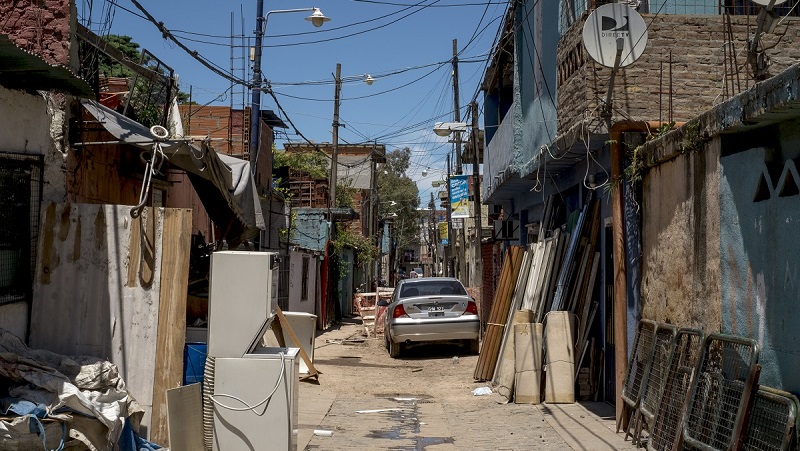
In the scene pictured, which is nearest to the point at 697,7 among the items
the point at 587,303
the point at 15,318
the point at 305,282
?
the point at 587,303

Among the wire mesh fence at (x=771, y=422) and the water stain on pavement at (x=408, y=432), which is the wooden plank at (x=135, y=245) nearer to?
the water stain on pavement at (x=408, y=432)

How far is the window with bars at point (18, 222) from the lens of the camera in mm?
6594

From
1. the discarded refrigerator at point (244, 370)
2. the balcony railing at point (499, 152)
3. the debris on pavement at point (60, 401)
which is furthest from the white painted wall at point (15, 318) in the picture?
the balcony railing at point (499, 152)

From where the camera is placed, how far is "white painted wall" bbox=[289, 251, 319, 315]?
901 inches

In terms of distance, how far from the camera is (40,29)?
8117 millimetres

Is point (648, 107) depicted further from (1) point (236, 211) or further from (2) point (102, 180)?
(2) point (102, 180)

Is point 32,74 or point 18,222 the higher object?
point 32,74

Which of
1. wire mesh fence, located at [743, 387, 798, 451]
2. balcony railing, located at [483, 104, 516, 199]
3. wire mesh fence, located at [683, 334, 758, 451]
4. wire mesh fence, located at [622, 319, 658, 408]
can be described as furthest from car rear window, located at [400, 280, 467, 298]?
wire mesh fence, located at [743, 387, 798, 451]

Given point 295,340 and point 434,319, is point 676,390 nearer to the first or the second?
point 295,340

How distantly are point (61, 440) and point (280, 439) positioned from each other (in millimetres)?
1829

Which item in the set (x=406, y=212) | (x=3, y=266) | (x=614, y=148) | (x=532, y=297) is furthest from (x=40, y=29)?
(x=406, y=212)

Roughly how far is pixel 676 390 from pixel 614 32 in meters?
3.97

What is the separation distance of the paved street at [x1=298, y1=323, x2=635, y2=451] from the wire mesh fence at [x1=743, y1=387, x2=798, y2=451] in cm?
241

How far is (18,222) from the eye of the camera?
6.84 metres
